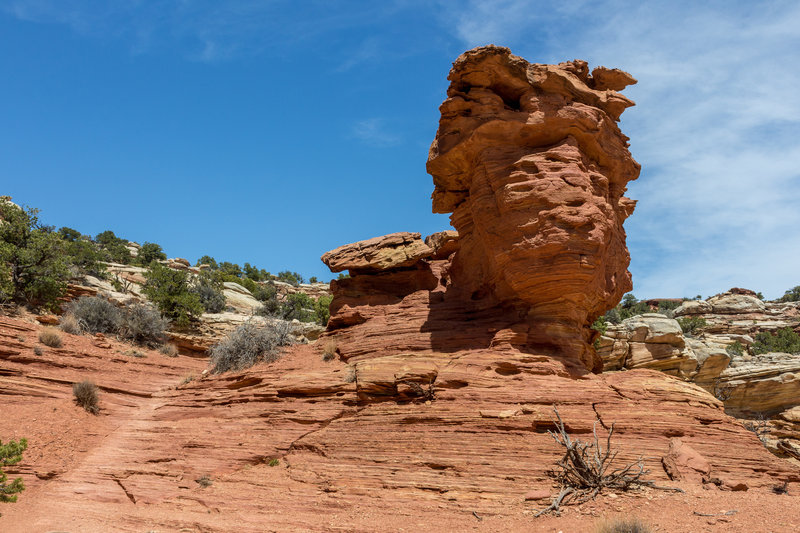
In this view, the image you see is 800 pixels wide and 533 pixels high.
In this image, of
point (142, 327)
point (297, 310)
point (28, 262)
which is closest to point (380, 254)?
point (142, 327)

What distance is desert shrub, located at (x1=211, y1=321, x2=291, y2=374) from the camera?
718 inches

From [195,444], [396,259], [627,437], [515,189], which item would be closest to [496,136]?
[515,189]

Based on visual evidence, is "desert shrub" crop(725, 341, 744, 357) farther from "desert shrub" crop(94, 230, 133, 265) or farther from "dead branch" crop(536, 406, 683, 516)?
"desert shrub" crop(94, 230, 133, 265)

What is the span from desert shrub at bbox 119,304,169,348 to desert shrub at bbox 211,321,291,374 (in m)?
5.93

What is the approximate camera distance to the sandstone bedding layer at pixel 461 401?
10211 millimetres

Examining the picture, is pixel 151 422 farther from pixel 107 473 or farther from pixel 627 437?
pixel 627 437

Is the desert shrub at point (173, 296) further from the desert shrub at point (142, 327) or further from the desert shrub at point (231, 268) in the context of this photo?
the desert shrub at point (231, 268)

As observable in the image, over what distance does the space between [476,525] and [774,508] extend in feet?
14.9

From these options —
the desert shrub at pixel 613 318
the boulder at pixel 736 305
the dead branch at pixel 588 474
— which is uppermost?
the boulder at pixel 736 305

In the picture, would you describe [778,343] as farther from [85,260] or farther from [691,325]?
[85,260]

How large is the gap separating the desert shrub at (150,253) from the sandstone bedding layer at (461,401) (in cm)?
3784

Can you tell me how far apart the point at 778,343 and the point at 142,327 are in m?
43.0

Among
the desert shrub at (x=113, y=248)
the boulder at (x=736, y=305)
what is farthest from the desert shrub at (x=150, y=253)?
the boulder at (x=736, y=305)

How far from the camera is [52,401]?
14828mm
